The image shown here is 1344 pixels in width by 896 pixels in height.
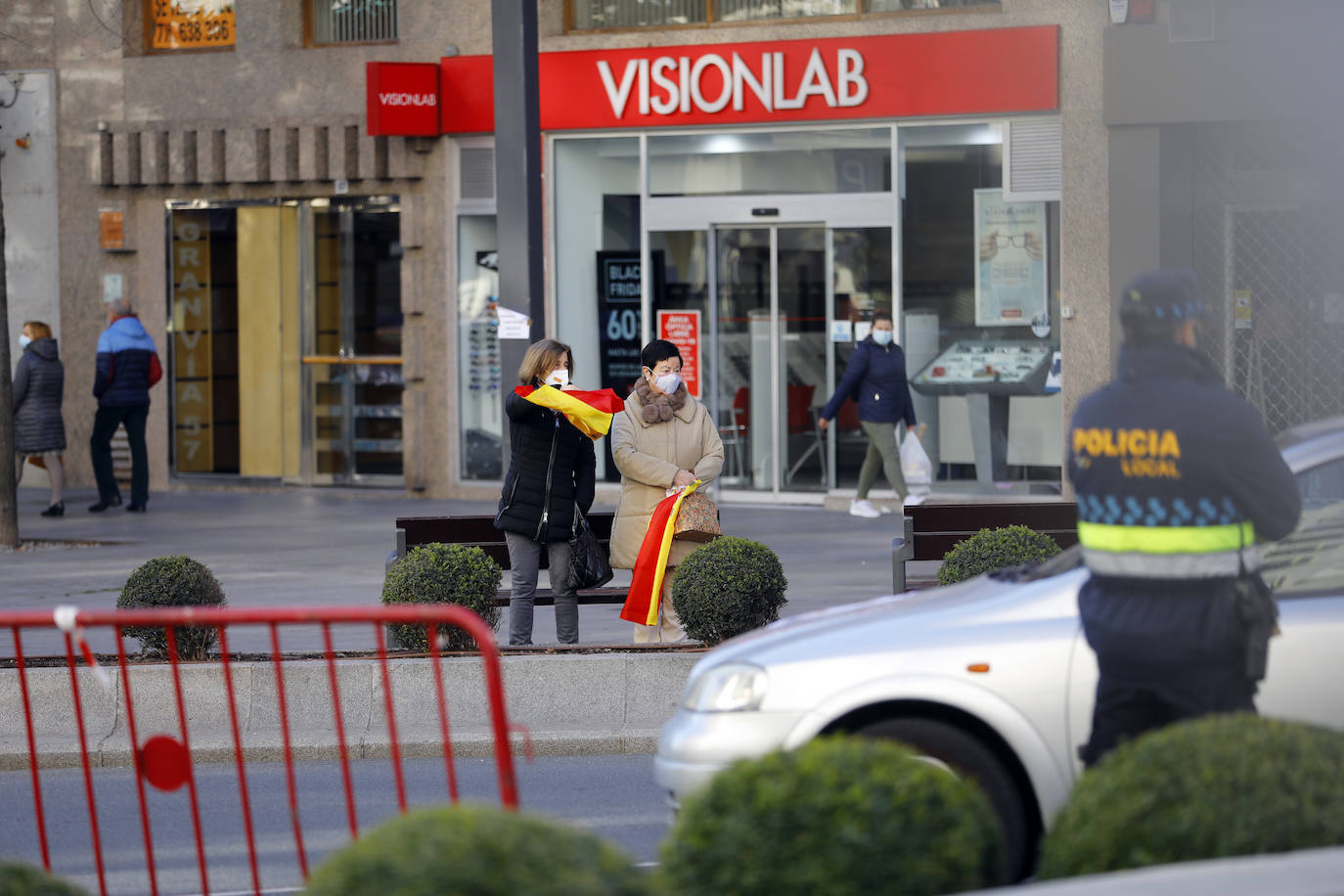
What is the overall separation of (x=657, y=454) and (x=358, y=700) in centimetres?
211

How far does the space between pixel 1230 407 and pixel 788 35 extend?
12.6m

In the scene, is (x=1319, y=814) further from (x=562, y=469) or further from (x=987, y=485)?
(x=987, y=485)

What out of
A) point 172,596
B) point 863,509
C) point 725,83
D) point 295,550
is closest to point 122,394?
point 295,550

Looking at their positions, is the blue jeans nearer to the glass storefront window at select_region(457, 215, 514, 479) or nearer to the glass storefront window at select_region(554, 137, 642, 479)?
the glass storefront window at select_region(554, 137, 642, 479)

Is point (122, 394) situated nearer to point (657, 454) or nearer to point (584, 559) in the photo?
point (584, 559)

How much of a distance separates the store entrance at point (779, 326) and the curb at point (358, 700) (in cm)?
872

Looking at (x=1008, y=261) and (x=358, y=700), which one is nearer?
(x=358, y=700)

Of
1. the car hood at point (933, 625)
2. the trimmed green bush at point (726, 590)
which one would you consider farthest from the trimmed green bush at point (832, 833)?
the trimmed green bush at point (726, 590)

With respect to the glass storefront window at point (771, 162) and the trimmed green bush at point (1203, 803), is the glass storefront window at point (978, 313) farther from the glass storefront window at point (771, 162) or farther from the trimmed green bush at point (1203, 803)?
the trimmed green bush at point (1203, 803)

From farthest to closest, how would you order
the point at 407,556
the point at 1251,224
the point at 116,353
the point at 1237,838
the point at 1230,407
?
1. the point at 116,353
2. the point at 1251,224
3. the point at 407,556
4. the point at 1230,407
5. the point at 1237,838

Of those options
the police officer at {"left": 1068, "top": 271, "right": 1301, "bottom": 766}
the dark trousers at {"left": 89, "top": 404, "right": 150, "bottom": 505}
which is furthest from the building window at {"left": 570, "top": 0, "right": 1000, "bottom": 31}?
the police officer at {"left": 1068, "top": 271, "right": 1301, "bottom": 766}

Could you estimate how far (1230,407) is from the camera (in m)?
4.30

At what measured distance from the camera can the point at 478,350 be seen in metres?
17.6

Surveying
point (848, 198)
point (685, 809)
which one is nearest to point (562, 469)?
point (685, 809)
